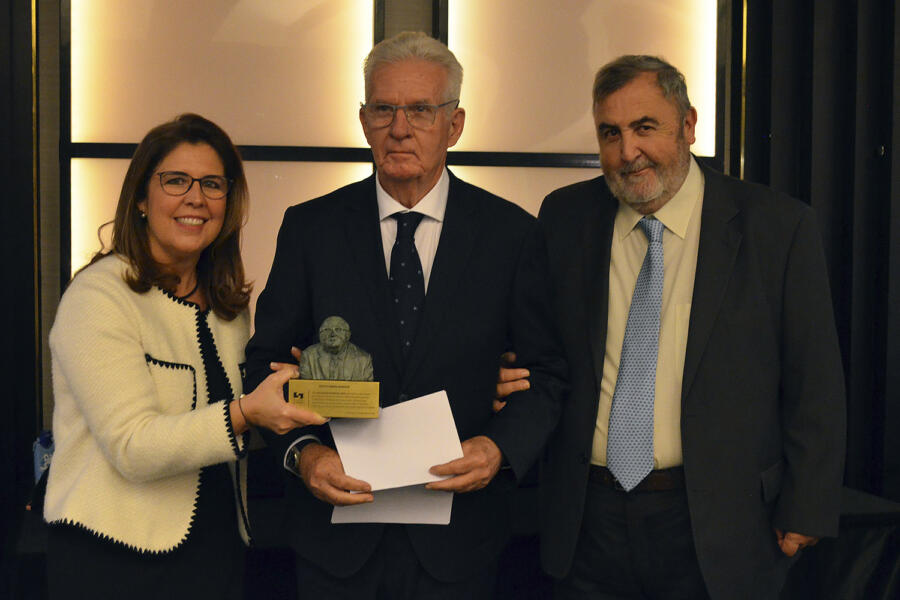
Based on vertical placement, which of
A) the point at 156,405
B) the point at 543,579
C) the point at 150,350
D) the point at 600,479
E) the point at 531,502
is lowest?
the point at 543,579

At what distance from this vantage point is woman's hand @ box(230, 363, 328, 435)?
5.12ft

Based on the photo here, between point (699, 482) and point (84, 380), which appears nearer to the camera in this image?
point (84, 380)

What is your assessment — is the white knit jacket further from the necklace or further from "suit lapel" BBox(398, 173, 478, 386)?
"suit lapel" BBox(398, 173, 478, 386)

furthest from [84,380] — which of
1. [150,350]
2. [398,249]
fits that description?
[398,249]

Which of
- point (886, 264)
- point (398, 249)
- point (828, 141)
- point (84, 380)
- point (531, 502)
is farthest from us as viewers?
point (828, 141)

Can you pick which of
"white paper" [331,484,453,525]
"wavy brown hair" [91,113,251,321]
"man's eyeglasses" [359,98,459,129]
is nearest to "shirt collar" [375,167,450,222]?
"man's eyeglasses" [359,98,459,129]

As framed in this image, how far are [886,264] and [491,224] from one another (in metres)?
2.06

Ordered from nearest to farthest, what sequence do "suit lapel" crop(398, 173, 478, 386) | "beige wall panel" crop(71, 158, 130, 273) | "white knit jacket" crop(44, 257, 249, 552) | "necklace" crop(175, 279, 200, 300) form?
"white knit jacket" crop(44, 257, 249, 552) → "suit lapel" crop(398, 173, 478, 386) → "necklace" crop(175, 279, 200, 300) → "beige wall panel" crop(71, 158, 130, 273)

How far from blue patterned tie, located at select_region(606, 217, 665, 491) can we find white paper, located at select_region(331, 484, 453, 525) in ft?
1.45

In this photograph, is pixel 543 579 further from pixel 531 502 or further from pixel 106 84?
pixel 106 84

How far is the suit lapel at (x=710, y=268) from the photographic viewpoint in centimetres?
188

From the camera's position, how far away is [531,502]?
8.54 feet

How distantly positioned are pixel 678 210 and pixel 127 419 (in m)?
1.38

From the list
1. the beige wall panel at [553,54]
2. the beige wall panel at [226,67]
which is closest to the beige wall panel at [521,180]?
the beige wall panel at [553,54]
